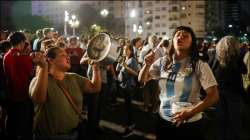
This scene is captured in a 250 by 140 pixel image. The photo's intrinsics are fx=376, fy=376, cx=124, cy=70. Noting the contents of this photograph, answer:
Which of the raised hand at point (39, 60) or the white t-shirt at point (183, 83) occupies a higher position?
the raised hand at point (39, 60)

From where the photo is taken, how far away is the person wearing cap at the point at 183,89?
4.20 m

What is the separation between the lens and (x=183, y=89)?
425cm

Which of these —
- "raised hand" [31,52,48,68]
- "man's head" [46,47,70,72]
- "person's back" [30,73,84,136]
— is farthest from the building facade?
"raised hand" [31,52,48,68]

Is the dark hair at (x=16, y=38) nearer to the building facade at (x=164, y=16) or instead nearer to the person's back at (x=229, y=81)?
the person's back at (x=229, y=81)

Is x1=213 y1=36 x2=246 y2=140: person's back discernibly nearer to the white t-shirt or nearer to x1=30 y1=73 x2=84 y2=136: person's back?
the white t-shirt

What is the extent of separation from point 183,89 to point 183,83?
2.7 inches

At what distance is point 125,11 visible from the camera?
5059 inches

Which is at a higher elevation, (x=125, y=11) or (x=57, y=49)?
(x=125, y=11)

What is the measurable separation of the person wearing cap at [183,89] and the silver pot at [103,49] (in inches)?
29.5

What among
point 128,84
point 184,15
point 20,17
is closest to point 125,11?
point 184,15

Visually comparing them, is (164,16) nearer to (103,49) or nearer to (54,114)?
(103,49)

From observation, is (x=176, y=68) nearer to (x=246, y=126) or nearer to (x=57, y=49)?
(x=57, y=49)

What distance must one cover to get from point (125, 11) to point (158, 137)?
12566 centimetres

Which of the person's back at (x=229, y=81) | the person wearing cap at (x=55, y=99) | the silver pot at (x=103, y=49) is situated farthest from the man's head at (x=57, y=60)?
the person's back at (x=229, y=81)
